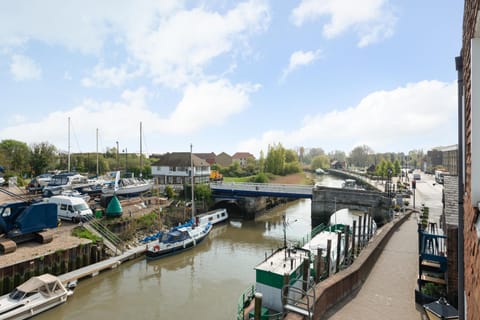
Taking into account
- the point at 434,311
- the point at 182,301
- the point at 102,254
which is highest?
the point at 434,311

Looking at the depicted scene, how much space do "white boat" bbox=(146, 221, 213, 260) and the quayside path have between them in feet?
44.5

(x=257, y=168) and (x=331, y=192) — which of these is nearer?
(x=331, y=192)

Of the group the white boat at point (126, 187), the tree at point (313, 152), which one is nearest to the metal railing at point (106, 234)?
the white boat at point (126, 187)

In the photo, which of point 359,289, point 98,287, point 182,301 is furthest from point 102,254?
point 359,289

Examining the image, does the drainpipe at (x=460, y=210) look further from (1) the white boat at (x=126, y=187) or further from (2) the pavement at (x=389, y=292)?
(1) the white boat at (x=126, y=187)

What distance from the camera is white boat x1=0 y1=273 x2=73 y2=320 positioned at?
39.8ft

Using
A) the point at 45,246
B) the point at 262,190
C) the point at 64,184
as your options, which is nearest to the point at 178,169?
the point at 64,184

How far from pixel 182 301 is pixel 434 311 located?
1122 cm

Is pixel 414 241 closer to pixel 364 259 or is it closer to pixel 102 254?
pixel 364 259

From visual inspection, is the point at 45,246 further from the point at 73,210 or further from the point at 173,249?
the point at 173,249

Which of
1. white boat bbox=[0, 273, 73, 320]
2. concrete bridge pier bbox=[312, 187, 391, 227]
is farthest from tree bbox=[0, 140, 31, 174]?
concrete bridge pier bbox=[312, 187, 391, 227]

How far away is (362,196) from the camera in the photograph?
2955 centimetres

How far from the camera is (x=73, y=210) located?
22500mm

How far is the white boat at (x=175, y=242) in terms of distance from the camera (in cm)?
2010
